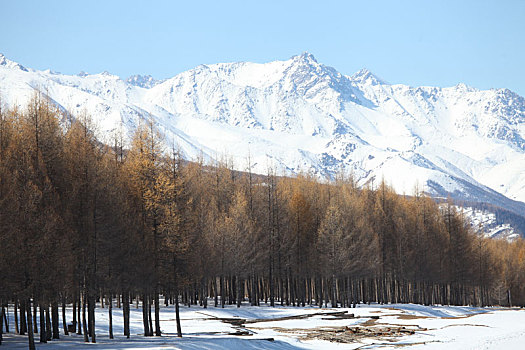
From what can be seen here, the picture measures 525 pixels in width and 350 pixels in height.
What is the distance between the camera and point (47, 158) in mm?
37250

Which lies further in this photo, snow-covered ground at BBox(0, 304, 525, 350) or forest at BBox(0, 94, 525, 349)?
snow-covered ground at BBox(0, 304, 525, 350)

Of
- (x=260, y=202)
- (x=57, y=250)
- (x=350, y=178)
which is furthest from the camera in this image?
(x=350, y=178)

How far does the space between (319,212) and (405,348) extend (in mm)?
42839

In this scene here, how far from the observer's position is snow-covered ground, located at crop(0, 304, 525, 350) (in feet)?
122

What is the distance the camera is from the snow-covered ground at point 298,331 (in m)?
37.2

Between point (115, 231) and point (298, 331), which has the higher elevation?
point (115, 231)

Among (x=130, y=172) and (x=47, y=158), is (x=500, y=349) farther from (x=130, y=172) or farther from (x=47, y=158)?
(x=47, y=158)

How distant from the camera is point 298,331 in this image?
51188mm

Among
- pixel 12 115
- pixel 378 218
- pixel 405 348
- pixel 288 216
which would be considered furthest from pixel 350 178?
pixel 12 115

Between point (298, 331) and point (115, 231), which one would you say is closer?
point (115, 231)

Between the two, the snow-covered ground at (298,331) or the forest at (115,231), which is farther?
the snow-covered ground at (298,331)

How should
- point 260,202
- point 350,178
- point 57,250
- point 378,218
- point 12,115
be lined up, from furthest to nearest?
1. point 350,178
2. point 378,218
3. point 260,202
4. point 12,115
5. point 57,250

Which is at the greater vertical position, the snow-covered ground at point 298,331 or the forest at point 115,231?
the forest at point 115,231

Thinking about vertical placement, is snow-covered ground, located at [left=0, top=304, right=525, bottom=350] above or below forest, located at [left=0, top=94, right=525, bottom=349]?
below
